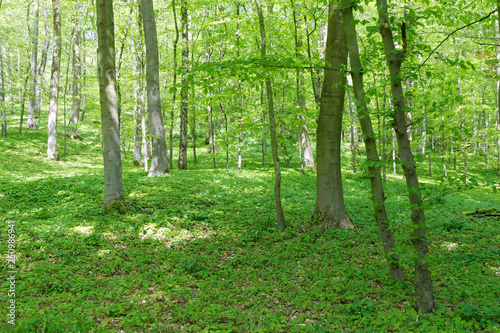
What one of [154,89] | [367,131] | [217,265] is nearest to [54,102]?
[154,89]

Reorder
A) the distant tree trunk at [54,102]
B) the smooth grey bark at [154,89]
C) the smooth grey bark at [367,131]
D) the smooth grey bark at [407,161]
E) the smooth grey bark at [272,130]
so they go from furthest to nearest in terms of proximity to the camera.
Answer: the distant tree trunk at [54,102]
the smooth grey bark at [154,89]
the smooth grey bark at [272,130]
the smooth grey bark at [367,131]
the smooth grey bark at [407,161]

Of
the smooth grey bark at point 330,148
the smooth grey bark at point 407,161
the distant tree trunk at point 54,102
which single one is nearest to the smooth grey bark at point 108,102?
the smooth grey bark at point 330,148

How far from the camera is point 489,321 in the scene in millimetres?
3750

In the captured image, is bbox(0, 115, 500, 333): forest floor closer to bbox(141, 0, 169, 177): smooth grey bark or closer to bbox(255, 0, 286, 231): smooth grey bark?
bbox(255, 0, 286, 231): smooth grey bark

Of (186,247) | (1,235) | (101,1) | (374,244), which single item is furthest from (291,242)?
(101,1)

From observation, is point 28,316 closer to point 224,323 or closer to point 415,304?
point 224,323

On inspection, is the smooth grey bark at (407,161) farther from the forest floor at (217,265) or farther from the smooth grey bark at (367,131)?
the smooth grey bark at (367,131)

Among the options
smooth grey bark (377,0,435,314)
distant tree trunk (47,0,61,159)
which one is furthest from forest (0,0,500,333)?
distant tree trunk (47,0,61,159)

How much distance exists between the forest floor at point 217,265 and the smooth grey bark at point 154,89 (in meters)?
1.68

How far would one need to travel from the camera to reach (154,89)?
11164 millimetres

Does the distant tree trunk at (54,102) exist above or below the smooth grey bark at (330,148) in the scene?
above

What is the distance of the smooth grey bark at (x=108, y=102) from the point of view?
24.2ft

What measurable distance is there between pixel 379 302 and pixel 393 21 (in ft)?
12.7

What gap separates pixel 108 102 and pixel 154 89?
394cm
